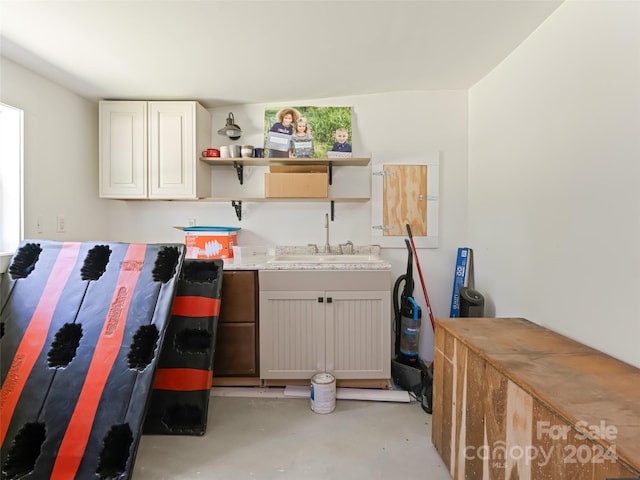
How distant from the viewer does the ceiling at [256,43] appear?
4.98 ft

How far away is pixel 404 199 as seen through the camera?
2627mm

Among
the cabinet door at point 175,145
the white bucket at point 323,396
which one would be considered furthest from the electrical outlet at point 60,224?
the white bucket at point 323,396

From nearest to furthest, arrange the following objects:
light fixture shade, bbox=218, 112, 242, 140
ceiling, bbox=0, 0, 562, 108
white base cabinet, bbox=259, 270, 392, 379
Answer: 1. ceiling, bbox=0, 0, 562, 108
2. white base cabinet, bbox=259, 270, 392, 379
3. light fixture shade, bbox=218, 112, 242, 140

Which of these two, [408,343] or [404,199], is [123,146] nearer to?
[404,199]

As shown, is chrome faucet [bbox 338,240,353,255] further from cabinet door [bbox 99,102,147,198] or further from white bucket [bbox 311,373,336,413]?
cabinet door [bbox 99,102,147,198]

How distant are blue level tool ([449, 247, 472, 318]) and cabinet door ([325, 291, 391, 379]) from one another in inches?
27.7

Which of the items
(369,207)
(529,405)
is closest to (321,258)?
(369,207)

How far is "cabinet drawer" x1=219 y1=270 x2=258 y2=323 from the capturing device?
2191mm

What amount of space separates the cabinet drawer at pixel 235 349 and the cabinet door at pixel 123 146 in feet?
4.24

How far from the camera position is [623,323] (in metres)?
1.23

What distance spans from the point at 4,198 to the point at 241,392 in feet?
6.61

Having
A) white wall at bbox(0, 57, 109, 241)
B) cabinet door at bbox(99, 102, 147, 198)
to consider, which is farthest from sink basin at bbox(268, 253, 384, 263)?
white wall at bbox(0, 57, 109, 241)

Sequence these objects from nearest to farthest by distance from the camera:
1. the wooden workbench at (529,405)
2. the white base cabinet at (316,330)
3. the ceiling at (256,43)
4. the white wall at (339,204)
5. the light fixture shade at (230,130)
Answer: the wooden workbench at (529,405), the ceiling at (256,43), the white base cabinet at (316,330), the light fixture shade at (230,130), the white wall at (339,204)

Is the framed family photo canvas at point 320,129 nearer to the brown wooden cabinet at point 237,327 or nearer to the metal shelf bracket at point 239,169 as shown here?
the metal shelf bracket at point 239,169
